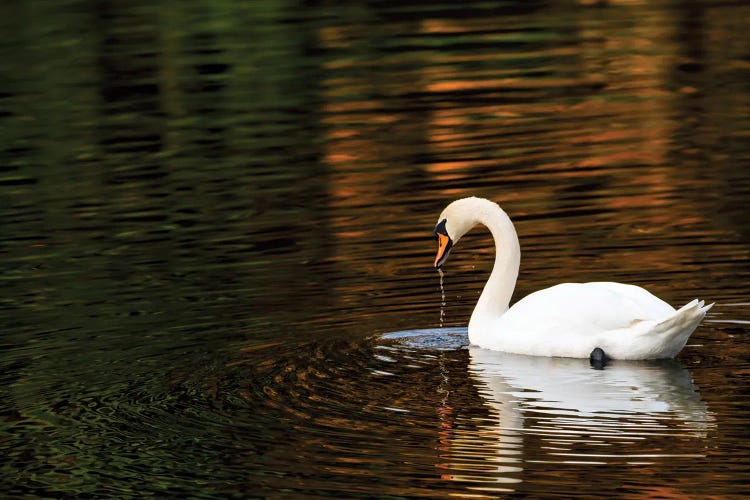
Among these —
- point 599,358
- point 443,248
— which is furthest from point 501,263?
point 599,358

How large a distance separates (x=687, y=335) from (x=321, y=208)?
22.8 feet

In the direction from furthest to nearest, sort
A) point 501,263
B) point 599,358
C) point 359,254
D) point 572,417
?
point 359,254
point 501,263
point 599,358
point 572,417

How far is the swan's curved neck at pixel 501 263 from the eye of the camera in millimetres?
13102

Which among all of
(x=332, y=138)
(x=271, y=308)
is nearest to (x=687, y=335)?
(x=271, y=308)

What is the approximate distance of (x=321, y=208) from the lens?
17938mm

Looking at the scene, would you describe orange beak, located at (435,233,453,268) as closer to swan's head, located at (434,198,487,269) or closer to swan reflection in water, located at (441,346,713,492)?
swan's head, located at (434,198,487,269)

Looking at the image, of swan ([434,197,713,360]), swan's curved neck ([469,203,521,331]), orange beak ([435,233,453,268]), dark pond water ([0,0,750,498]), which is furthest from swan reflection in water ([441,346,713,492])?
orange beak ([435,233,453,268])

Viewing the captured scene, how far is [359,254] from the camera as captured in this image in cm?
1540

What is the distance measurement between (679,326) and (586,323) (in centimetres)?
71

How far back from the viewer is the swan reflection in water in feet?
31.4

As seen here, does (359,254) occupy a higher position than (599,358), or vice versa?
(599,358)

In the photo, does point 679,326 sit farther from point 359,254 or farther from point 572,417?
point 359,254

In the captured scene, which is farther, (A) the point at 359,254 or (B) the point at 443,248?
(A) the point at 359,254

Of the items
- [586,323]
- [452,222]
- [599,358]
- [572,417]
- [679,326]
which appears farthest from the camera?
[452,222]
